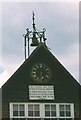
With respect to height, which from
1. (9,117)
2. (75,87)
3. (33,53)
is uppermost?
(33,53)

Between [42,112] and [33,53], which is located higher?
[33,53]

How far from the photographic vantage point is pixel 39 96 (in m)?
44.1

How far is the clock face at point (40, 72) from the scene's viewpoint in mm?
44156

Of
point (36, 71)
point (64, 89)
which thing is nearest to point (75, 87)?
point (64, 89)

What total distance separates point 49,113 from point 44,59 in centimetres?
480

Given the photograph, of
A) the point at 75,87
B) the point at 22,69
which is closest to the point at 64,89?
the point at 75,87

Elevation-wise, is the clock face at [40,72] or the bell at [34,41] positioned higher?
the bell at [34,41]

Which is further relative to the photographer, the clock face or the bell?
the bell

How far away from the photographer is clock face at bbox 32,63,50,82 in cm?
4416

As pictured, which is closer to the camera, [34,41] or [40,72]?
[40,72]

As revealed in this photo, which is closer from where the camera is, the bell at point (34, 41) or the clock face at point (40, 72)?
the clock face at point (40, 72)

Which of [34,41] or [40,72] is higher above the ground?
[34,41]

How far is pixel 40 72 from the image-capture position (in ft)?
146

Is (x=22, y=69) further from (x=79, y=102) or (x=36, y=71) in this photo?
(x=79, y=102)
